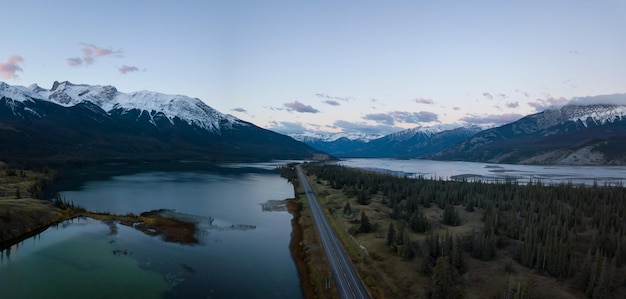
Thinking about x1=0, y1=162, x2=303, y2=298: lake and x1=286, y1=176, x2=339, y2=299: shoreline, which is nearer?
x1=0, y1=162, x2=303, y2=298: lake

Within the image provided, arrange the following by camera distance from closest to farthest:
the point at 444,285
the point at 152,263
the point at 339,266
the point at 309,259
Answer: the point at 444,285
the point at 339,266
the point at 152,263
the point at 309,259

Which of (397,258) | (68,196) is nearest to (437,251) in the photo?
(397,258)

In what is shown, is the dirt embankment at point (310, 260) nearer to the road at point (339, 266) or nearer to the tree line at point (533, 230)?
the road at point (339, 266)

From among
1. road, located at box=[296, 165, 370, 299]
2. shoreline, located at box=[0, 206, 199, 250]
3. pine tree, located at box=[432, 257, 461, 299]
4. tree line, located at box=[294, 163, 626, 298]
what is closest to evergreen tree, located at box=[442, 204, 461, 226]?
tree line, located at box=[294, 163, 626, 298]

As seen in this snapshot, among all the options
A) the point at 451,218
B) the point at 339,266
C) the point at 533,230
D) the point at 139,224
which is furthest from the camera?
the point at 451,218

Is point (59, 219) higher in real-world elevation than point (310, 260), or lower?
higher

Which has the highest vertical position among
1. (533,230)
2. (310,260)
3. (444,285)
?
(533,230)

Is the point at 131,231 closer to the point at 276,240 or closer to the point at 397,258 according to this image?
the point at 276,240

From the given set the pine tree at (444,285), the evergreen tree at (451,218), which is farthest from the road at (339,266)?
the evergreen tree at (451,218)

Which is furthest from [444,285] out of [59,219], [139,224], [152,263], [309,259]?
[59,219]

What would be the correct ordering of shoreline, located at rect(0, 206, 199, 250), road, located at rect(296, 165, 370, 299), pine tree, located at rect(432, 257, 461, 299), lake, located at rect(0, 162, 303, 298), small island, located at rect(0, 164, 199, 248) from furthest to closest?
shoreline, located at rect(0, 206, 199, 250)
small island, located at rect(0, 164, 199, 248)
road, located at rect(296, 165, 370, 299)
lake, located at rect(0, 162, 303, 298)
pine tree, located at rect(432, 257, 461, 299)

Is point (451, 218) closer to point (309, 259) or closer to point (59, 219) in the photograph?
point (309, 259)

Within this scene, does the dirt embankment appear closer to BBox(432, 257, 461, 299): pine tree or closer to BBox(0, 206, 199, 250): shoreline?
BBox(432, 257, 461, 299): pine tree
